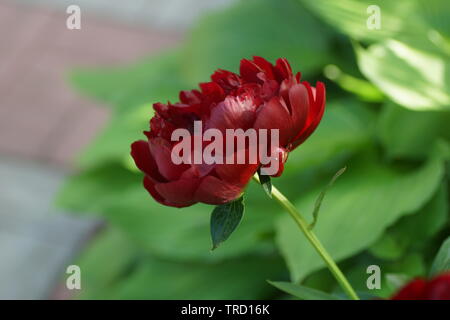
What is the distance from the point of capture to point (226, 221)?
18.2 inches

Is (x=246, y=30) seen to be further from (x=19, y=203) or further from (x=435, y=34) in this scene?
(x=19, y=203)

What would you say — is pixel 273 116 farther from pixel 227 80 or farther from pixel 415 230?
pixel 415 230

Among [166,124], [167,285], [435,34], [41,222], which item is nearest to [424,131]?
[435,34]

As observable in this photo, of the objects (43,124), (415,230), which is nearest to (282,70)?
(415,230)

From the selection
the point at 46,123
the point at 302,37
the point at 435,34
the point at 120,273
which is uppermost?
the point at 46,123

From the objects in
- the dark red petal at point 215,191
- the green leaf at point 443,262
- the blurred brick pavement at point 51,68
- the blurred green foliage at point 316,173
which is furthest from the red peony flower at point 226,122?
the blurred brick pavement at point 51,68

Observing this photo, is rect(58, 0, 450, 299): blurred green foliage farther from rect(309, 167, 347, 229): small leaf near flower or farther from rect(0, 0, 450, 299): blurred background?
rect(309, 167, 347, 229): small leaf near flower

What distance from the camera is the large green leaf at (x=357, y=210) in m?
0.92

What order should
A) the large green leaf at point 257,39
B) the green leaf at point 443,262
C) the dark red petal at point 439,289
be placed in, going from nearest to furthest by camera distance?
the dark red petal at point 439,289 → the green leaf at point 443,262 → the large green leaf at point 257,39

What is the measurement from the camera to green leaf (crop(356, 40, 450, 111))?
93 cm

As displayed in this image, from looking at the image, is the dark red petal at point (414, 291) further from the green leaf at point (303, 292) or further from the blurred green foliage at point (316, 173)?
the blurred green foliage at point (316, 173)

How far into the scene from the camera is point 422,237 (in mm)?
1038

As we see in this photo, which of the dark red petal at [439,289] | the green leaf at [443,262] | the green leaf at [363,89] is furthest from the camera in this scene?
the green leaf at [363,89]

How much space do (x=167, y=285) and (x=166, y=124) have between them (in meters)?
0.76
